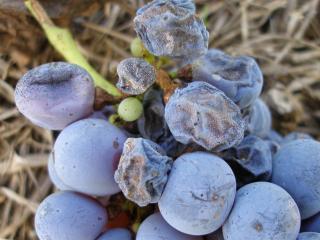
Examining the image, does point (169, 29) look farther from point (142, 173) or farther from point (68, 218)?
point (68, 218)

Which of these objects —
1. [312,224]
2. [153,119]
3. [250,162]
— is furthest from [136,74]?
[312,224]

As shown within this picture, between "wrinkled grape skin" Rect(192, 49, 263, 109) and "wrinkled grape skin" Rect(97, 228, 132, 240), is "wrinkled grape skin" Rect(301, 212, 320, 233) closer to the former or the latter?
"wrinkled grape skin" Rect(192, 49, 263, 109)

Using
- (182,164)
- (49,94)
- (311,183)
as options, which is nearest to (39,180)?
(49,94)

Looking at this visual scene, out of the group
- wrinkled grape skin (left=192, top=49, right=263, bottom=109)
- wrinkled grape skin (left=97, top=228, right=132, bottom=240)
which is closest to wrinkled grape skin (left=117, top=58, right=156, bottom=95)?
wrinkled grape skin (left=192, top=49, right=263, bottom=109)

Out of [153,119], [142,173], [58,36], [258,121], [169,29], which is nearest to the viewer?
[142,173]

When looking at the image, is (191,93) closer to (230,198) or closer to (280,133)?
(230,198)

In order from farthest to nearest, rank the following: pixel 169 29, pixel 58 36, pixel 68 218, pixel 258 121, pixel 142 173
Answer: pixel 58 36 < pixel 258 121 < pixel 68 218 < pixel 169 29 < pixel 142 173
